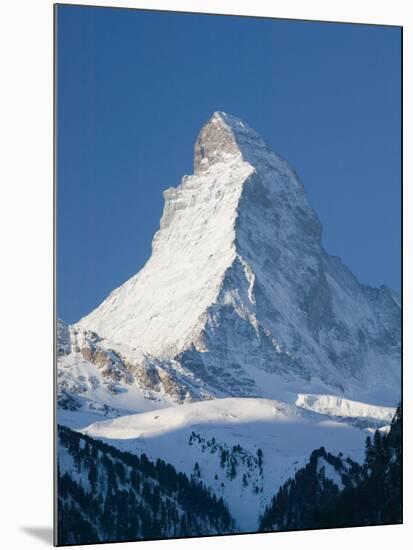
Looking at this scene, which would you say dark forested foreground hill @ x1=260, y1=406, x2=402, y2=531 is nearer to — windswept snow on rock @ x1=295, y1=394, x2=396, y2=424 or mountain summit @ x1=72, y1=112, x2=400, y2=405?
windswept snow on rock @ x1=295, y1=394, x2=396, y2=424

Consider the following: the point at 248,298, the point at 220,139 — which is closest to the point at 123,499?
the point at 248,298

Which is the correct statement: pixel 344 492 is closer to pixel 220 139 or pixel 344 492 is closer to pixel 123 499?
pixel 123 499

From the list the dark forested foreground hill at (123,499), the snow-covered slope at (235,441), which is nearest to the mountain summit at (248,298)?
the snow-covered slope at (235,441)

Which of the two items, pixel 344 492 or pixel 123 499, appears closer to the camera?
pixel 123 499

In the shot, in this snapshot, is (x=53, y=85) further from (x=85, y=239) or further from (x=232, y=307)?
(x=232, y=307)

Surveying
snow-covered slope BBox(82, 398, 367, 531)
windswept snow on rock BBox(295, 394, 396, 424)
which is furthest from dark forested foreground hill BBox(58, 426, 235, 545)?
windswept snow on rock BBox(295, 394, 396, 424)

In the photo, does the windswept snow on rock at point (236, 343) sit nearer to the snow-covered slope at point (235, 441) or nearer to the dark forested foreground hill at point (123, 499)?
the snow-covered slope at point (235, 441)

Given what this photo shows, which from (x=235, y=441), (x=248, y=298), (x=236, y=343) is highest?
(x=248, y=298)
